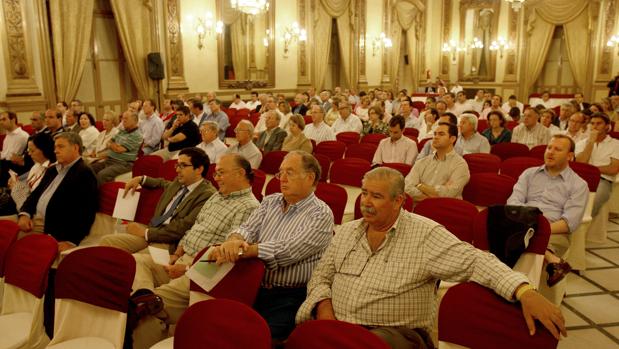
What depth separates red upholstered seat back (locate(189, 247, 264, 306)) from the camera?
2398 mm

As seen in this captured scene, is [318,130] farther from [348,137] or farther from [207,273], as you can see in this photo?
[207,273]

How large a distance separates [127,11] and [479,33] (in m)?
13.6

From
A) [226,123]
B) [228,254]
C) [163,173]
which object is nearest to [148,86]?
[226,123]

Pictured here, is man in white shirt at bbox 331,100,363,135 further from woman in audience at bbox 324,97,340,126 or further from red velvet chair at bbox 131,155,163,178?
red velvet chair at bbox 131,155,163,178

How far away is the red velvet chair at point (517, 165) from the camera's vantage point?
476 centimetres

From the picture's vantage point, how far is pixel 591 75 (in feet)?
53.8

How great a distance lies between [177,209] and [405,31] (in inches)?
687

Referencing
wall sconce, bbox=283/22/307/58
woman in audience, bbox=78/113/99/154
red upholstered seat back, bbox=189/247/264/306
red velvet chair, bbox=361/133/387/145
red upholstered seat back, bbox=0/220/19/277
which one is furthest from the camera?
wall sconce, bbox=283/22/307/58

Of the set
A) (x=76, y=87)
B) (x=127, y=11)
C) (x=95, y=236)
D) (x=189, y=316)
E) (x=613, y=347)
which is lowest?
(x=613, y=347)

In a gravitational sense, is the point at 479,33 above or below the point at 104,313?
above

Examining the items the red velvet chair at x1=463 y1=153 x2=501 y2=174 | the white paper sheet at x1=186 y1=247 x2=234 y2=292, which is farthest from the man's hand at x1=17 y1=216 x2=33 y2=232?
the red velvet chair at x1=463 y1=153 x2=501 y2=174

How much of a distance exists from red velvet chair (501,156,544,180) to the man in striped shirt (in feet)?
9.08

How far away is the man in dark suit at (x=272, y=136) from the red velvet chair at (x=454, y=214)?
334 cm

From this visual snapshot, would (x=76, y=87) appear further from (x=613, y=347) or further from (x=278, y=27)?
(x=613, y=347)
